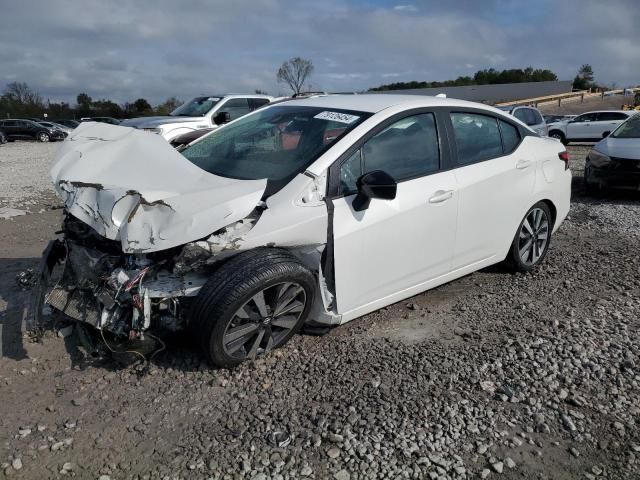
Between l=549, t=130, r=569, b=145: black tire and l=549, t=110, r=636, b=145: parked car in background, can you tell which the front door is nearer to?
l=549, t=110, r=636, b=145: parked car in background

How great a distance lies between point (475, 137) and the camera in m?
4.33

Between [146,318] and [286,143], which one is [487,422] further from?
[286,143]

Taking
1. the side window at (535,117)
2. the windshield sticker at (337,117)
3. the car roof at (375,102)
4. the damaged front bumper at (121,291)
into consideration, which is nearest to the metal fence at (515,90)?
the side window at (535,117)

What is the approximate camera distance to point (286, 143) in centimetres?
387

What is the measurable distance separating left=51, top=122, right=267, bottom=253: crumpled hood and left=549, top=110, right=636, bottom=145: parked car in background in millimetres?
22955

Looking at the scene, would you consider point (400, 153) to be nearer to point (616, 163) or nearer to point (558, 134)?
point (616, 163)

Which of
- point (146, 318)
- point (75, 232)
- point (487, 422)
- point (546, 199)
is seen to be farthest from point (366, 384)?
Result: point (546, 199)

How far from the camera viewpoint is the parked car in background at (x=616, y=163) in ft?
26.9

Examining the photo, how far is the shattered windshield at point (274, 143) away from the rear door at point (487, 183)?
97 centimetres

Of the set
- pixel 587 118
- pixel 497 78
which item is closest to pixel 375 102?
pixel 587 118

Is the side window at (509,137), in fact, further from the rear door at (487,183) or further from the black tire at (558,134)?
the black tire at (558,134)

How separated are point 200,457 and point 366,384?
108 cm

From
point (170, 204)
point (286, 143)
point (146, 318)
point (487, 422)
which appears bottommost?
point (487, 422)

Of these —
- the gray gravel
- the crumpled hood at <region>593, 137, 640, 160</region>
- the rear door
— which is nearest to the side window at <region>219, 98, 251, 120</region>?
the gray gravel
